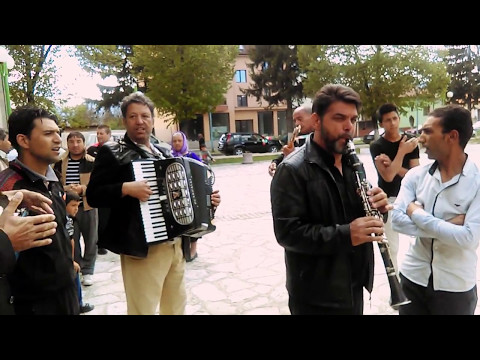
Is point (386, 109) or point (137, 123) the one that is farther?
point (386, 109)

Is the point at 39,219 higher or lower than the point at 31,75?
lower

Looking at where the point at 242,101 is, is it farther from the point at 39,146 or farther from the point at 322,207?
the point at 322,207

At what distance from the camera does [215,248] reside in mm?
5762

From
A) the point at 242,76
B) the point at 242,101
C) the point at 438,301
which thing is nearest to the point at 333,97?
the point at 438,301

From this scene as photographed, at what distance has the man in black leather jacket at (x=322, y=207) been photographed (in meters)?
1.87

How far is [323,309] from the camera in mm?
1928

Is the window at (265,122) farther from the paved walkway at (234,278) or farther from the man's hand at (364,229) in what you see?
the man's hand at (364,229)

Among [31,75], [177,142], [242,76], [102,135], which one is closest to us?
[177,142]

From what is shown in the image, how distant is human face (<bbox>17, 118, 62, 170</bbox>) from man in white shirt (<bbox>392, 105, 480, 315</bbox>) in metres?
2.23

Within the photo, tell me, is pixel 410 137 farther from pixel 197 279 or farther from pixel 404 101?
pixel 404 101

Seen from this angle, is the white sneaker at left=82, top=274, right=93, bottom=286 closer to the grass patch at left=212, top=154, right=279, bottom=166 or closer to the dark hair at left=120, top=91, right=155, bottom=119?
the dark hair at left=120, top=91, right=155, bottom=119

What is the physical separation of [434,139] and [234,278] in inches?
121

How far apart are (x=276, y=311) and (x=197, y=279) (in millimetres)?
1280
